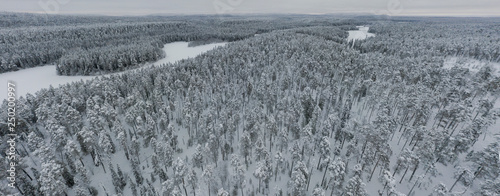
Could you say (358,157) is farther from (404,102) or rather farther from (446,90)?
(446,90)

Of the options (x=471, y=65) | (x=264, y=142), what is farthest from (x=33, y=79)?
(x=471, y=65)

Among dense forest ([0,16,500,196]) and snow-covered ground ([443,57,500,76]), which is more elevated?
snow-covered ground ([443,57,500,76])

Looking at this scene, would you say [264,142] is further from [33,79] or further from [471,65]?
[33,79]

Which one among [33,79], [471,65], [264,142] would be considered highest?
[471,65]

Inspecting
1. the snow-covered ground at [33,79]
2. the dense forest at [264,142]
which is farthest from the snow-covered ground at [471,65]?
the snow-covered ground at [33,79]

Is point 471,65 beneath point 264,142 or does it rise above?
above

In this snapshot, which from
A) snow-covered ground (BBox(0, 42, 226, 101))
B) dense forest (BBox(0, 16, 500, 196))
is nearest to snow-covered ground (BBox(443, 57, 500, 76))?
dense forest (BBox(0, 16, 500, 196))

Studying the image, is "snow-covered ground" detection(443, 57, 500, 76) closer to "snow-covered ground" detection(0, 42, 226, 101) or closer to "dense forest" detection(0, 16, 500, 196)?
"dense forest" detection(0, 16, 500, 196)

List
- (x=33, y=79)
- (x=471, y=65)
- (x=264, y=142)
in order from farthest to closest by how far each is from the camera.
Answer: (x=33, y=79) → (x=471, y=65) → (x=264, y=142)

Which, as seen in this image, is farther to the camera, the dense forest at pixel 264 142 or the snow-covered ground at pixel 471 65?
the snow-covered ground at pixel 471 65

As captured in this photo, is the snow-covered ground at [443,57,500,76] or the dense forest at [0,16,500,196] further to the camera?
the snow-covered ground at [443,57,500,76]

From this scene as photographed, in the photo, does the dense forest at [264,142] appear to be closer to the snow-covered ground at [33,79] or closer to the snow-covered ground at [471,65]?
the snow-covered ground at [471,65]
